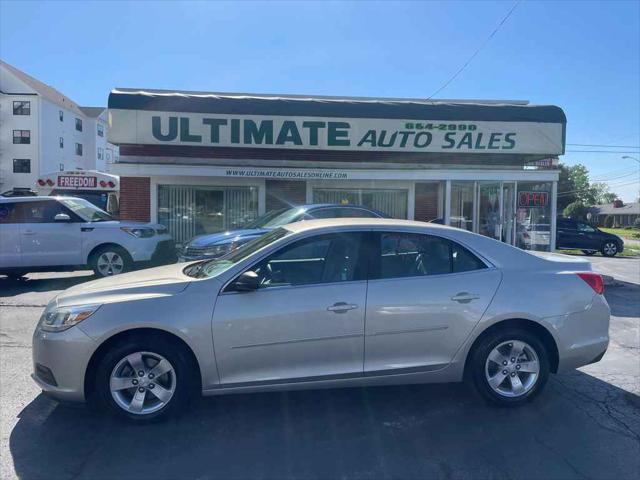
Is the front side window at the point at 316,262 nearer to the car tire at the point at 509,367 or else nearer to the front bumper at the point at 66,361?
the car tire at the point at 509,367

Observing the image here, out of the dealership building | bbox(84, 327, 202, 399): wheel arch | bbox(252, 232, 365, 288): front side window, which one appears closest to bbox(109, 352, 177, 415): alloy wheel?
bbox(84, 327, 202, 399): wheel arch

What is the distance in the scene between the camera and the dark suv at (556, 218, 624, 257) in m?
22.2

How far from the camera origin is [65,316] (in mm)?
3840

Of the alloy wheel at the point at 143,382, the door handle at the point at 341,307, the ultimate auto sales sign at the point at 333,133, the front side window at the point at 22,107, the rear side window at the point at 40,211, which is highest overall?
the front side window at the point at 22,107

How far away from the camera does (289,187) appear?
14539 mm

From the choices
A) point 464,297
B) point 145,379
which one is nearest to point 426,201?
point 464,297

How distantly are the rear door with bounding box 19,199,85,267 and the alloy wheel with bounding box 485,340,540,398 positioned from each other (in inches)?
331

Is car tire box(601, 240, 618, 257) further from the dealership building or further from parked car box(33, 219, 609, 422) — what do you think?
parked car box(33, 219, 609, 422)

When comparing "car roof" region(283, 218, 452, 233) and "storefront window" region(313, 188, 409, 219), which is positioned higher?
"storefront window" region(313, 188, 409, 219)

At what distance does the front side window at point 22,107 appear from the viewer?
164 ft

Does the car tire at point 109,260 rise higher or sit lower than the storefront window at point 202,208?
lower

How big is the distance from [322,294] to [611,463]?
2296 mm

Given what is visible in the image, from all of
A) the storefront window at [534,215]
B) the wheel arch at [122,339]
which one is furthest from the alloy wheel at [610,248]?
the wheel arch at [122,339]

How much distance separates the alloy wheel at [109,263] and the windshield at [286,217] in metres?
3.00
